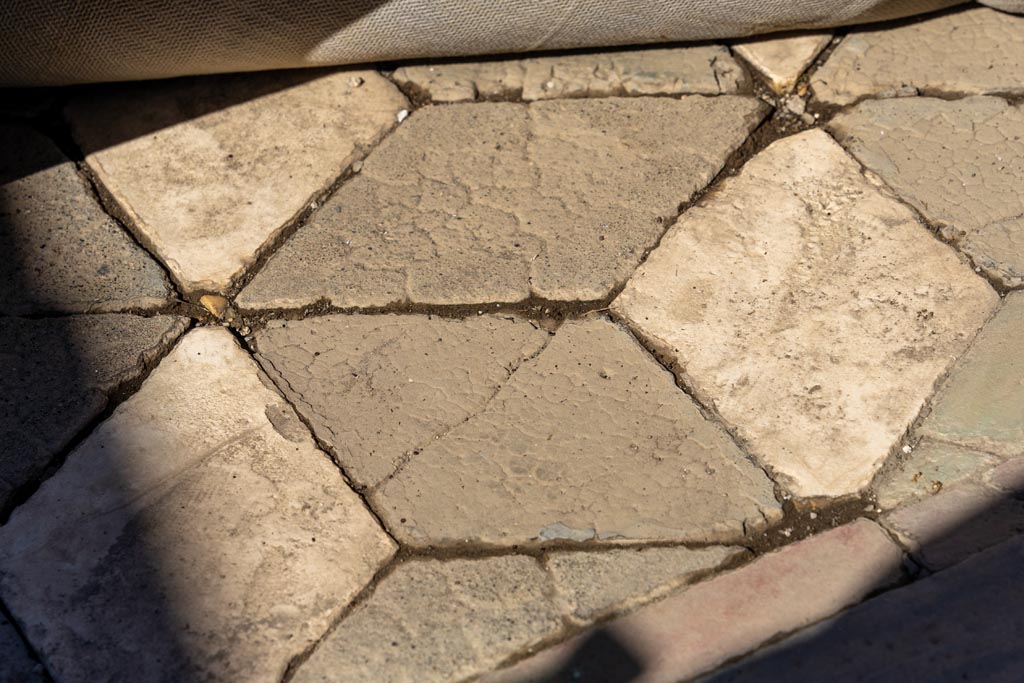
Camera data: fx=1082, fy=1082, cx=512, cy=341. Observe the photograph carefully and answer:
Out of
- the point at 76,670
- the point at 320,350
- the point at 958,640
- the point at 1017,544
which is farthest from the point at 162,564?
the point at 1017,544

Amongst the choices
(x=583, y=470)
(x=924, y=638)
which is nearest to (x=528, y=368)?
(x=583, y=470)

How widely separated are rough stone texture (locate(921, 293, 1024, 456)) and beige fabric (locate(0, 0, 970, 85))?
0.90 metres

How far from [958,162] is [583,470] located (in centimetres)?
111

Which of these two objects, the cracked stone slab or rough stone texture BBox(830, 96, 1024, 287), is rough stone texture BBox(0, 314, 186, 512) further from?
rough stone texture BBox(830, 96, 1024, 287)

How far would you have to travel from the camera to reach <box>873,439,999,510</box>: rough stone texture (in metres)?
1.86

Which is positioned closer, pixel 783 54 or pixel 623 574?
pixel 623 574

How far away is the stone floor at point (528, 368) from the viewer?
176cm

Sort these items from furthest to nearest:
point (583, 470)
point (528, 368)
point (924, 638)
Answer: point (528, 368) < point (583, 470) < point (924, 638)

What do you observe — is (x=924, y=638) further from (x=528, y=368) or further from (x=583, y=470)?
(x=528, y=368)

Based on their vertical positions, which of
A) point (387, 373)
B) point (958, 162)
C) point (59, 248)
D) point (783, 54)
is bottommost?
point (958, 162)

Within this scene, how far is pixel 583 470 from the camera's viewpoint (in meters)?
1.92

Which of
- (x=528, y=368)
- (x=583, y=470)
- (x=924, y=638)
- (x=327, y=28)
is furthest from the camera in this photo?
(x=327, y=28)

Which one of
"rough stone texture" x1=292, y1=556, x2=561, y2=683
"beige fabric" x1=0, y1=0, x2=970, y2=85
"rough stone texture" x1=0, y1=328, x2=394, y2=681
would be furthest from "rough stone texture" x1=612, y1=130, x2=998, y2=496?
A: "rough stone texture" x1=0, y1=328, x2=394, y2=681

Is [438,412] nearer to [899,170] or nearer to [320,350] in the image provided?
[320,350]
